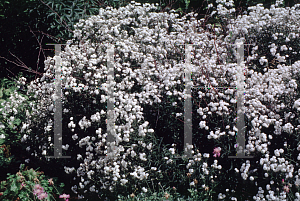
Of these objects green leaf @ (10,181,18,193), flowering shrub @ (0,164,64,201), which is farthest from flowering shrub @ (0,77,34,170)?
green leaf @ (10,181,18,193)

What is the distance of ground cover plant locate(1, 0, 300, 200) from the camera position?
12.6 feet

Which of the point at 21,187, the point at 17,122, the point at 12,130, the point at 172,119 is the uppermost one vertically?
the point at 172,119

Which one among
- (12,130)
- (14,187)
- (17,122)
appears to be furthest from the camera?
(12,130)

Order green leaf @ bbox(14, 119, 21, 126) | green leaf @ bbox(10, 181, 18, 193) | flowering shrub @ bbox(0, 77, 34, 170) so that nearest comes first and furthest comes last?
green leaf @ bbox(10, 181, 18, 193)
flowering shrub @ bbox(0, 77, 34, 170)
green leaf @ bbox(14, 119, 21, 126)

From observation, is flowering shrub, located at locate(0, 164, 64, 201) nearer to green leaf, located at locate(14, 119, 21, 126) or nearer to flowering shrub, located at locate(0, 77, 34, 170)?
flowering shrub, located at locate(0, 77, 34, 170)

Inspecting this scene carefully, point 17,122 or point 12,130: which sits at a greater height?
point 17,122

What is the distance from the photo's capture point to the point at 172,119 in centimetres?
442

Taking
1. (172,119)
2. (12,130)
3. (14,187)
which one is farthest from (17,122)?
(172,119)

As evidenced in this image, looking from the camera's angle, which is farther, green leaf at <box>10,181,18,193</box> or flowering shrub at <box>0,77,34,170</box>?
flowering shrub at <box>0,77,34,170</box>

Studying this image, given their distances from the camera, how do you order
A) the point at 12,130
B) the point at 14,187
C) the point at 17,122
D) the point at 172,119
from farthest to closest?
the point at 12,130, the point at 17,122, the point at 172,119, the point at 14,187

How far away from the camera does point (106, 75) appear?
184 inches

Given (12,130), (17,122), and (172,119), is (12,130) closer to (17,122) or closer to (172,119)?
(17,122)

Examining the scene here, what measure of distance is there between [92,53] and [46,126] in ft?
4.72

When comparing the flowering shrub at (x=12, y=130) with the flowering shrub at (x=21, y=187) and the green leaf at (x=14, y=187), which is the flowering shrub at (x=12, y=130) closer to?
the flowering shrub at (x=21, y=187)
